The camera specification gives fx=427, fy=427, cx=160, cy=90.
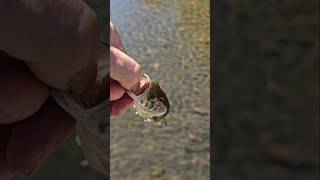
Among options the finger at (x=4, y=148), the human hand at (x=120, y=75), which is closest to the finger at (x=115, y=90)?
the human hand at (x=120, y=75)

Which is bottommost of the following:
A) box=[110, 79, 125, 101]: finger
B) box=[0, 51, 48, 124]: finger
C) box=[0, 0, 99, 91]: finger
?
box=[110, 79, 125, 101]: finger

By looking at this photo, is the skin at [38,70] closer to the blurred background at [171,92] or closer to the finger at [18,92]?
the finger at [18,92]

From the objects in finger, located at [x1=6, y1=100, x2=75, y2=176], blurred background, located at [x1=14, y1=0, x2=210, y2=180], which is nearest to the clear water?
blurred background, located at [x1=14, y1=0, x2=210, y2=180]

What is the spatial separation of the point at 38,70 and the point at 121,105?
4.8 inches

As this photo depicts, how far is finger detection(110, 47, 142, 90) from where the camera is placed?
1.42 feet

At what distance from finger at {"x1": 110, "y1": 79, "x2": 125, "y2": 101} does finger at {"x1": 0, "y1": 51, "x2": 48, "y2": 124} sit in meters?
0.08

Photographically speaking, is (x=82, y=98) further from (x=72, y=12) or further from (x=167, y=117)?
(x=167, y=117)

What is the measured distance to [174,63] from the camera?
1.89 feet

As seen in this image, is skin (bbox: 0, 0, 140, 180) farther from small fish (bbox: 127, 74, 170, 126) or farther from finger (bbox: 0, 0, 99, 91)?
small fish (bbox: 127, 74, 170, 126)

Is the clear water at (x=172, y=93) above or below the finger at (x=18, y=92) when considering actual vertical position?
below
